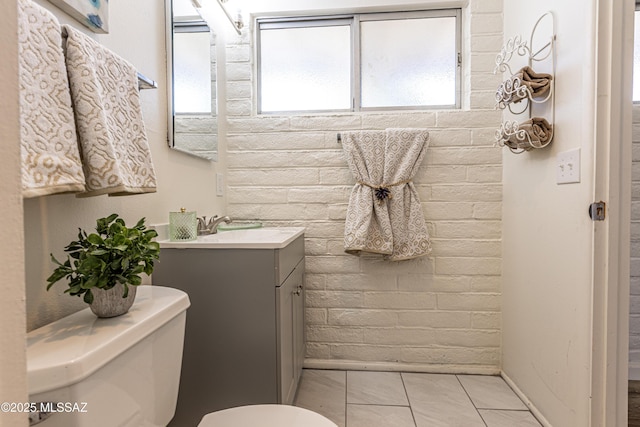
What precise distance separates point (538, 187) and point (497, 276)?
0.62 meters

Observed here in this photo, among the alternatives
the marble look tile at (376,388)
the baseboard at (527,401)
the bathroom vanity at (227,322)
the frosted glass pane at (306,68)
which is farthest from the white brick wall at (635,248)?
the bathroom vanity at (227,322)

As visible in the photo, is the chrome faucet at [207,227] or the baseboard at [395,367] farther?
the baseboard at [395,367]

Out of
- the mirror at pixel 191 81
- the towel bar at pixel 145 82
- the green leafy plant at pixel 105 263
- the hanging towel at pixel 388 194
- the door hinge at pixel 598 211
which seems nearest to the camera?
the green leafy plant at pixel 105 263

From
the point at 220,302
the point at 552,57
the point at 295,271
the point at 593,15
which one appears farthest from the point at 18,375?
the point at 552,57

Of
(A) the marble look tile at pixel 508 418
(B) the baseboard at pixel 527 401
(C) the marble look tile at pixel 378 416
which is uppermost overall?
(B) the baseboard at pixel 527 401

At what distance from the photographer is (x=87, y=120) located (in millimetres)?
732

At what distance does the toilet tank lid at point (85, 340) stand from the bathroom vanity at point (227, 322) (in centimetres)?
33

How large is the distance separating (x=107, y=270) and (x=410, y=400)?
1.55 metres

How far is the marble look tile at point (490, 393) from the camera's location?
1.63 metres

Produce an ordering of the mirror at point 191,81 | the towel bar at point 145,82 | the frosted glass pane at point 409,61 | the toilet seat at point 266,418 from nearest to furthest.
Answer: the toilet seat at point 266,418, the towel bar at point 145,82, the mirror at point 191,81, the frosted glass pane at point 409,61

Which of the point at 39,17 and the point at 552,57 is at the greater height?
the point at 552,57

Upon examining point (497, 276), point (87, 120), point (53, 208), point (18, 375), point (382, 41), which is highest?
point (382, 41)

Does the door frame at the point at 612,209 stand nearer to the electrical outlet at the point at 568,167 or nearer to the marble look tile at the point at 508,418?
the electrical outlet at the point at 568,167

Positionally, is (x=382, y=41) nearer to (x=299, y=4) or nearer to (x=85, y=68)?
(x=299, y=4)
